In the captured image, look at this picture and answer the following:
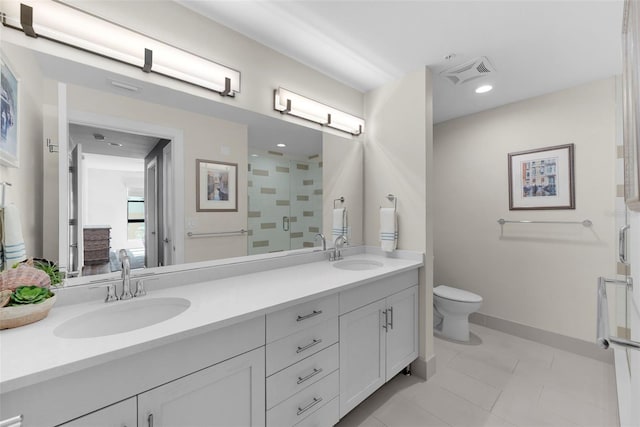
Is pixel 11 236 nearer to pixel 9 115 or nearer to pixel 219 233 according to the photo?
pixel 9 115

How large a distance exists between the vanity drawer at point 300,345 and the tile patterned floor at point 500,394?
0.64 meters

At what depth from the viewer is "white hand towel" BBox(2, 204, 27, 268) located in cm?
88

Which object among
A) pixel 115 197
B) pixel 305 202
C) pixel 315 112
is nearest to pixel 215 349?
pixel 115 197

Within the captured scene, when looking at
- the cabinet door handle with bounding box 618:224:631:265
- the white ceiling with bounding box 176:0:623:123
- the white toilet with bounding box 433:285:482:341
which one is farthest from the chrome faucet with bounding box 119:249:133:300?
the cabinet door handle with bounding box 618:224:631:265

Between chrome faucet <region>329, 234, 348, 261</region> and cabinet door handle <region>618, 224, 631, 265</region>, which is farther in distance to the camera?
chrome faucet <region>329, 234, 348, 261</region>

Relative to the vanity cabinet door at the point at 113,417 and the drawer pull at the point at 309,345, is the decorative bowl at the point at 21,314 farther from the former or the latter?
the drawer pull at the point at 309,345

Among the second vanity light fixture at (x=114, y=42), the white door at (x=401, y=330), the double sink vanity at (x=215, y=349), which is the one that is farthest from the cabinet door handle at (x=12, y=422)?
the white door at (x=401, y=330)

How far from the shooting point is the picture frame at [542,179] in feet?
7.65

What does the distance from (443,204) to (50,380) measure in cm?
332

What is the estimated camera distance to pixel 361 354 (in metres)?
1.54

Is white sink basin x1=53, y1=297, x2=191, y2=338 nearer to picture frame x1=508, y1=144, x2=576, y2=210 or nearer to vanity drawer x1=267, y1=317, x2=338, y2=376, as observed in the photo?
vanity drawer x1=267, y1=317, x2=338, y2=376

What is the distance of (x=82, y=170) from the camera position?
3.84 ft

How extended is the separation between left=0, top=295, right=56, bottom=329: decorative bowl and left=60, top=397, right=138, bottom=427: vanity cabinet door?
402mm

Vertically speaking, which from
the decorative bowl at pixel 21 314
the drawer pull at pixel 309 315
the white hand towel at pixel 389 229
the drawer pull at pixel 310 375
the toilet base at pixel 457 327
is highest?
the white hand towel at pixel 389 229
